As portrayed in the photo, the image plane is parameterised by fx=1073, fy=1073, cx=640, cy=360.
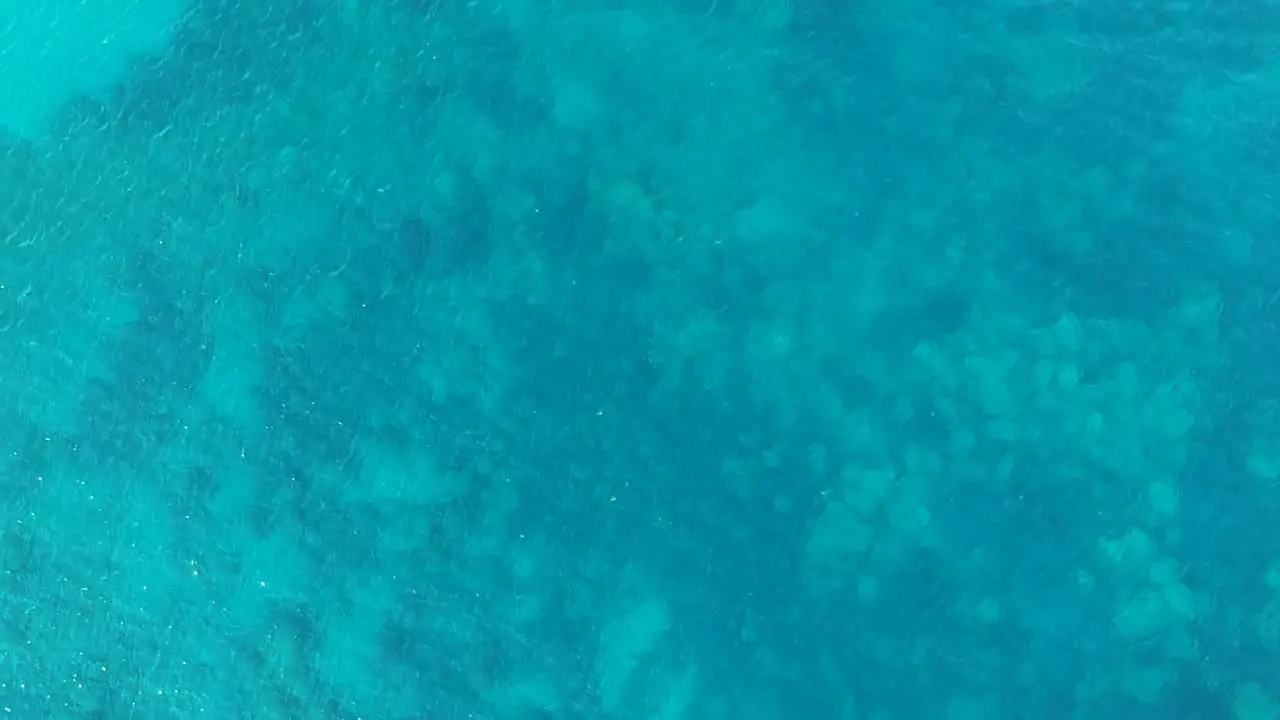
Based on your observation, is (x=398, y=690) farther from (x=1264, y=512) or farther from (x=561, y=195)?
(x=1264, y=512)

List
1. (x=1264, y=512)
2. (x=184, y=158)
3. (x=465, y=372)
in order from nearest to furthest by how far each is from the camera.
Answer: (x=1264, y=512) < (x=465, y=372) < (x=184, y=158)

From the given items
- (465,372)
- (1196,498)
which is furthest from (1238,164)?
(465,372)

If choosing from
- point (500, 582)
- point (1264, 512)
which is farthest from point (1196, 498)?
point (500, 582)

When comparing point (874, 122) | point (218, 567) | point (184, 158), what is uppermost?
point (184, 158)

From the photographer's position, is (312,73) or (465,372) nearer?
(465,372)

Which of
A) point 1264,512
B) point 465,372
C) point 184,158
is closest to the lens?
point 1264,512

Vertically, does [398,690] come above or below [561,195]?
below
